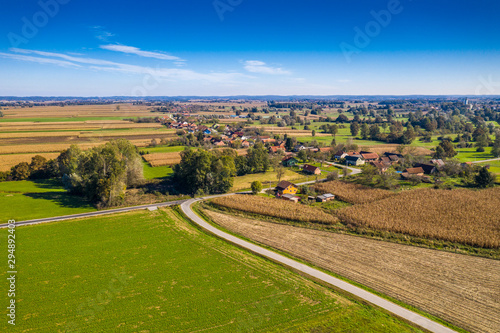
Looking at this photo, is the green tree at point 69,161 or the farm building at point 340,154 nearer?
the green tree at point 69,161

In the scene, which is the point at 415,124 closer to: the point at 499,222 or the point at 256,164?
the point at 256,164

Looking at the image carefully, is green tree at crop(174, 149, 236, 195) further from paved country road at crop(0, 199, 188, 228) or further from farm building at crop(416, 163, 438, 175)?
farm building at crop(416, 163, 438, 175)

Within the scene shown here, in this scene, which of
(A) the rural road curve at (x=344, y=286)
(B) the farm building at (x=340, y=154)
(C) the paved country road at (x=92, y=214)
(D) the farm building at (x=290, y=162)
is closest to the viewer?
(A) the rural road curve at (x=344, y=286)

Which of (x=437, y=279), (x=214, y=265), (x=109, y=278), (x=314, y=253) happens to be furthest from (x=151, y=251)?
(x=437, y=279)

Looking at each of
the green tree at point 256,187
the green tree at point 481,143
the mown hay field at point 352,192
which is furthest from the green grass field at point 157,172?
the green tree at point 481,143

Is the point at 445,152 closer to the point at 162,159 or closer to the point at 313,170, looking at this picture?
the point at 313,170

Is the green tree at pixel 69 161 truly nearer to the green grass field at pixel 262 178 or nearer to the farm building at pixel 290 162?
the green grass field at pixel 262 178
